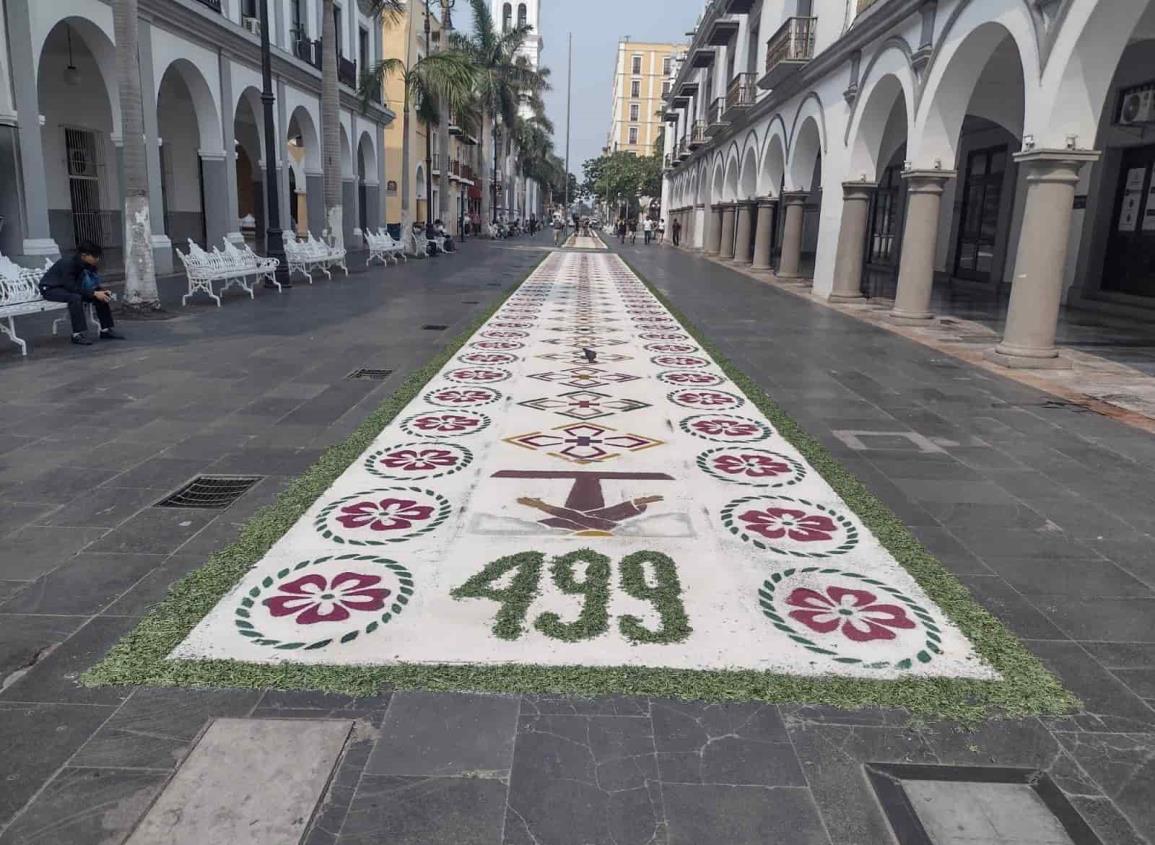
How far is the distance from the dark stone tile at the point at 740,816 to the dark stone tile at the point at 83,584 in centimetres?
246

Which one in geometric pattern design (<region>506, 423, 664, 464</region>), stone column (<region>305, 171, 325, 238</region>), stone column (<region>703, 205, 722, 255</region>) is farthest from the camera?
stone column (<region>703, 205, 722, 255</region>)

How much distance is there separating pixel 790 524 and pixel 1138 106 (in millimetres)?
12970

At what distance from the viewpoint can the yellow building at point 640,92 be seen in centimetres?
10788

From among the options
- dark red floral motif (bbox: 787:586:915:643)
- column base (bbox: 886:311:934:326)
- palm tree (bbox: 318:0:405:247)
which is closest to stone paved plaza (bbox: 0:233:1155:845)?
dark red floral motif (bbox: 787:586:915:643)

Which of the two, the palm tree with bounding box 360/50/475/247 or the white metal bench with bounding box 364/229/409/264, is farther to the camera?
the palm tree with bounding box 360/50/475/247

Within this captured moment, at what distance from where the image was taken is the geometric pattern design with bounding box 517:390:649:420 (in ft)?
22.5

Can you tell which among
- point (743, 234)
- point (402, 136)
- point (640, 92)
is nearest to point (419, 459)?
point (743, 234)

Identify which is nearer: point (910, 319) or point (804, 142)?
point (910, 319)

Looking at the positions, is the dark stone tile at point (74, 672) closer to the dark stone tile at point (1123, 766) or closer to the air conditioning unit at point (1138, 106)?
the dark stone tile at point (1123, 766)

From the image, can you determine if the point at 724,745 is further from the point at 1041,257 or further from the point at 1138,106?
the point at 1138,106

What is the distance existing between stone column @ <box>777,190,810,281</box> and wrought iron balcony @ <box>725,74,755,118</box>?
527 centimetres

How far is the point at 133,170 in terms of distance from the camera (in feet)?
37.2

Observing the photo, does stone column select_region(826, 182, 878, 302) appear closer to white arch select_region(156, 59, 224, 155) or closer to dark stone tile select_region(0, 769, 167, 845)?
white arch select_region(156, 59, 224, 155)

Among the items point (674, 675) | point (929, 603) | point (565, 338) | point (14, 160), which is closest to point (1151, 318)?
point (565, 338)
